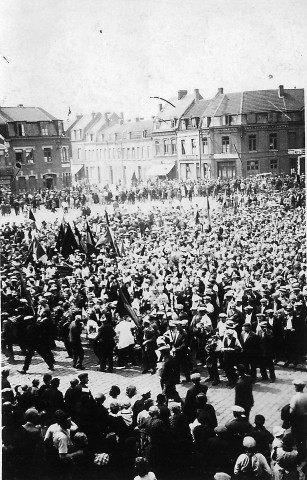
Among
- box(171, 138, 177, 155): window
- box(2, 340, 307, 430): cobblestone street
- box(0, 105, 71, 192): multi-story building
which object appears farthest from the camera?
box(0, 105, 71, 192): multi-story building

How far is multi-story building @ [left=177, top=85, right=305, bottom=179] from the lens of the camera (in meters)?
16.1

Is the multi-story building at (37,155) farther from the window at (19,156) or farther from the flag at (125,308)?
the flag at (125,308)

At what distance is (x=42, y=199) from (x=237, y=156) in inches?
394

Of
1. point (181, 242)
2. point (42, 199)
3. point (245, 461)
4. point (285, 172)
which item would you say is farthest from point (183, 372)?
point (42, 199)

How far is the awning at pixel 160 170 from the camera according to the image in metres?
23.3

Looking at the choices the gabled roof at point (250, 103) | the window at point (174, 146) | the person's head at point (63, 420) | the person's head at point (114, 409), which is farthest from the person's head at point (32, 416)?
the window at point (174, 146)

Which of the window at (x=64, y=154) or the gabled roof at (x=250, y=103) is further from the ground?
the gabled roof at (x=250, y=103)

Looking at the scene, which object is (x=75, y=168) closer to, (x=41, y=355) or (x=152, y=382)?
(x=41, y=355)

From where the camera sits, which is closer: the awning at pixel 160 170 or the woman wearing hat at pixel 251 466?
the woman wearing hat at pixel 251 466

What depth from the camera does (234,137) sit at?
2006cm

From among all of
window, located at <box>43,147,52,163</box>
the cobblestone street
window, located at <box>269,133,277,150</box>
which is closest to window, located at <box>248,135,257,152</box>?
window, located at <box>269,133,277,150</box>

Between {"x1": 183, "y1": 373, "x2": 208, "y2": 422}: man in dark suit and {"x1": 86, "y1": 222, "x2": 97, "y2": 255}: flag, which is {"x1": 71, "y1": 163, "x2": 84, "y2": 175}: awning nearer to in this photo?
{"x1": 86, "y1": 222, "x2": 97, "y2": 255}: flag

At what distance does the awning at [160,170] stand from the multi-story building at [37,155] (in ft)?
13.0

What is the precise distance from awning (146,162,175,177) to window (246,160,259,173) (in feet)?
14.5
